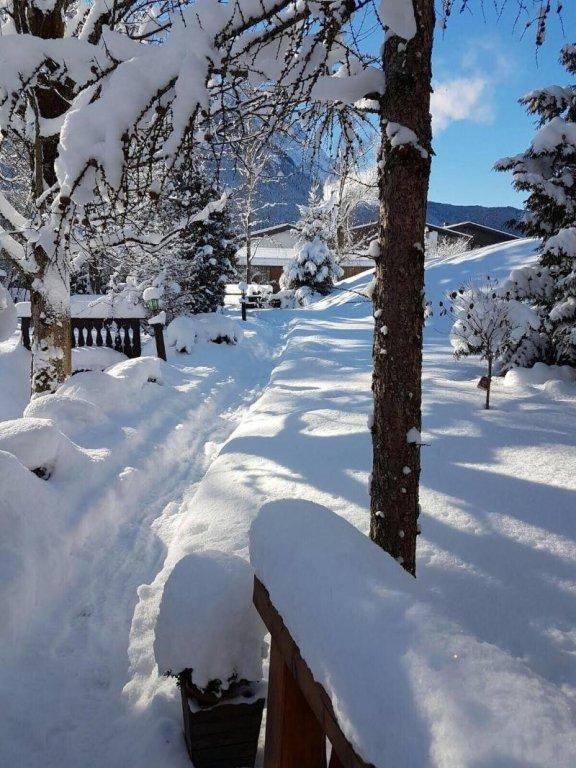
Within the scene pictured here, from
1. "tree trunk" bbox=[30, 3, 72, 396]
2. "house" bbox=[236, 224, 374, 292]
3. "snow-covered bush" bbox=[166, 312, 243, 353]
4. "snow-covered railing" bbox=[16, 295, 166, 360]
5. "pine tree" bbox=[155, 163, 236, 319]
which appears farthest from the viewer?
"house" bbox=[236, 224, 374, 292]

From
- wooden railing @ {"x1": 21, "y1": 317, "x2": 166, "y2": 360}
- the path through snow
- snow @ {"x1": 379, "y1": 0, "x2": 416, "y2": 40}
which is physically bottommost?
the path through snow

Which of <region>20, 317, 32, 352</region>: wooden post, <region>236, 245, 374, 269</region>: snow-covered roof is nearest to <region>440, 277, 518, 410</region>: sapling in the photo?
<region>20, 317, 32, 352</region>: wooden post

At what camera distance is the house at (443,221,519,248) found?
4412 cm

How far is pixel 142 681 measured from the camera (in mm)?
2770

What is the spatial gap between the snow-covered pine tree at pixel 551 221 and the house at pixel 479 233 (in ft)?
124

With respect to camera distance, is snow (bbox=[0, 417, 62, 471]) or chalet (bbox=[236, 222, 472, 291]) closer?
snow (bbox=[0, 417, 62, 471])

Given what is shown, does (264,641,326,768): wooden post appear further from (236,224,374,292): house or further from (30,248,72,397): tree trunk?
(236,224,374,292): house

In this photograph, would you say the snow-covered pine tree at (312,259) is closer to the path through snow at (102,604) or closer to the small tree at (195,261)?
the small tree at (195,261)

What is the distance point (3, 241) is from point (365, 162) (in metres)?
4.25

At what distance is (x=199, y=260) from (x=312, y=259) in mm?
12061

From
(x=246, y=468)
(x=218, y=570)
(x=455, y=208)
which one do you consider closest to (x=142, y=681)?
(x=218, y=570)

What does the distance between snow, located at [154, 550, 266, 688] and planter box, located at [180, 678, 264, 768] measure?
148mm

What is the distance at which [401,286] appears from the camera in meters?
2.38

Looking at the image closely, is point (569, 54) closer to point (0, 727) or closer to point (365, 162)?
point (365, 162)
